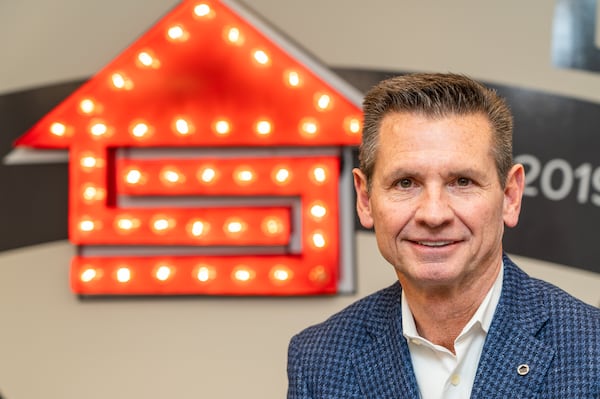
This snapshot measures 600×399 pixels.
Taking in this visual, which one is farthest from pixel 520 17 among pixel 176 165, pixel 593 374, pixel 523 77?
pixel 593 374

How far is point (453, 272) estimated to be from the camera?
4.68 ft

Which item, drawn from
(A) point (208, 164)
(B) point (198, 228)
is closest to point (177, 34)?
(A) point (208, 164)

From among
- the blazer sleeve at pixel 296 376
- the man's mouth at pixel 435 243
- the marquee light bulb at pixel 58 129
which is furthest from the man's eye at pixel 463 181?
the marquee light bulb at pixel 58 129

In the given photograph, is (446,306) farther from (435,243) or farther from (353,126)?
(353,126)

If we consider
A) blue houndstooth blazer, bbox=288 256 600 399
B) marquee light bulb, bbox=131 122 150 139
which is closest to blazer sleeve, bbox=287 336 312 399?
blue houndstooth blazer, bbox=288 256 600 399

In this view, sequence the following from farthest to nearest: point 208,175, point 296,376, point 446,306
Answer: point 208,175, point 296,376, point 446,306

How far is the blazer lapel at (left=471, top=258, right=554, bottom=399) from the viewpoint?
4.66ft

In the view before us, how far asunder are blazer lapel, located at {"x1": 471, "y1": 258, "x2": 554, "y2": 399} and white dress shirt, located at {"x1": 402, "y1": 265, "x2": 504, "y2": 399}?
24mm

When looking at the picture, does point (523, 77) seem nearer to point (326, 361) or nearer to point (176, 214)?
point (176, 214)

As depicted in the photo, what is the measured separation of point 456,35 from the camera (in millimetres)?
2768

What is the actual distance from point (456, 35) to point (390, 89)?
1.40 metres

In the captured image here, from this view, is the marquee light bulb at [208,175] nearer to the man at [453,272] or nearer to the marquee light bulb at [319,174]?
the marquee light bulb at [319,174]

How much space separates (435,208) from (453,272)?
129 mm

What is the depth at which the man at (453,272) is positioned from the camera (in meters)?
1.40
